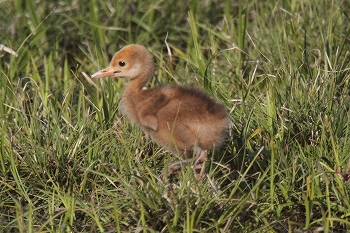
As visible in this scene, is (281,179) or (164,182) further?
(281,179)

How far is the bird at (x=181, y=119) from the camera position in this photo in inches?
188

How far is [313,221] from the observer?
459 centimetres

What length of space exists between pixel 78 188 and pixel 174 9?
108 inches

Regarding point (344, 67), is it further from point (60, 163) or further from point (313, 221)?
point (60, 163)

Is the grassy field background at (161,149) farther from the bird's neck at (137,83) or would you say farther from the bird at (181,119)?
the bird's neck at (137,83)

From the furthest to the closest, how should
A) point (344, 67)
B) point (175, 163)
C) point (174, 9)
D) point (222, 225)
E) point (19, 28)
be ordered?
point (174, 9), point (19, 28), point (344, 67), point (175, 163), point (222, 225)

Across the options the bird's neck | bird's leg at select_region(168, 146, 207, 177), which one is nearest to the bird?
bird's leg at select_region(168, 146, 207, 177)

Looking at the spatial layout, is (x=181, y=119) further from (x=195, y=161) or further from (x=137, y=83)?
(x=137, y=83)

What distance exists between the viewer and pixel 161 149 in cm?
530

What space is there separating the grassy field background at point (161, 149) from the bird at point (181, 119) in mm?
174

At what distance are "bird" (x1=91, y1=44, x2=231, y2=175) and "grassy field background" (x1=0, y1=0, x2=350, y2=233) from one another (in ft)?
0.57

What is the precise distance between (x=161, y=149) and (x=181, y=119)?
53cm

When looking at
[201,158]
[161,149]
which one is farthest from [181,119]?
[161,149]

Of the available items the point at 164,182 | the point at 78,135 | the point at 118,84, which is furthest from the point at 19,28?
the point at 164,182
